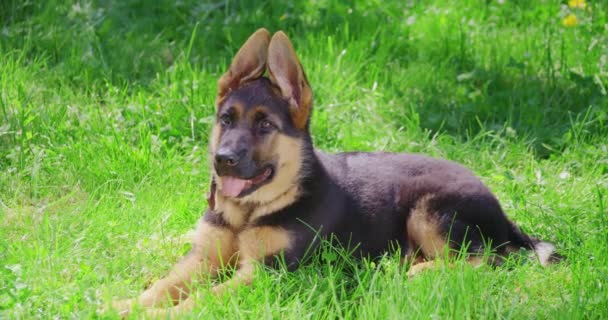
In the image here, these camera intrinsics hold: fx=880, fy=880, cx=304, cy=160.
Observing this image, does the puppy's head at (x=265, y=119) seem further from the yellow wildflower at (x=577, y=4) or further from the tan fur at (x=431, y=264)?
the yellow wildflower at (x=577, y=4)

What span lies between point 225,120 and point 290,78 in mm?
413

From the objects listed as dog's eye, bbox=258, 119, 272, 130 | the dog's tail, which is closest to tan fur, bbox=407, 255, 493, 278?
the dog's tail

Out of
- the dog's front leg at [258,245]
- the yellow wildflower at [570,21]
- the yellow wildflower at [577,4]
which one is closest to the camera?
the dog's front leg at [258,245]

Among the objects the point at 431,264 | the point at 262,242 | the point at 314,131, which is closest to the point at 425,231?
the point at 431,264

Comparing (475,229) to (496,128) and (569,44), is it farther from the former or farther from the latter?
(569,44)

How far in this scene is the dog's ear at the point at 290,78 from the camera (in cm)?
467

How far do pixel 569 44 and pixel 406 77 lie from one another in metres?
1.49

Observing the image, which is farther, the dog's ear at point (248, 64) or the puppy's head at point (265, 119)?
the dog's ear at point (248, 64)

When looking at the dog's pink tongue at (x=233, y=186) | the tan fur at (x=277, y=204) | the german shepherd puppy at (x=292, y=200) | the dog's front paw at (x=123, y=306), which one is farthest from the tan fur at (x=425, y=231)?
the dog's front paw at (x=123, y=306)

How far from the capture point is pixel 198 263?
4605 millimetres

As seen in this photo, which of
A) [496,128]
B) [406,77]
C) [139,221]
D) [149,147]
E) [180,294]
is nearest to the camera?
[180,294]

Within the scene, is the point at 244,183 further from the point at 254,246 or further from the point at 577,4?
the point at 577,4

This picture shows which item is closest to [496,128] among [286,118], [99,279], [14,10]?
[286,118]

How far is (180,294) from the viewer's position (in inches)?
170
